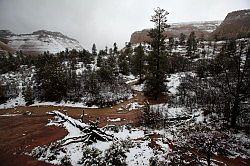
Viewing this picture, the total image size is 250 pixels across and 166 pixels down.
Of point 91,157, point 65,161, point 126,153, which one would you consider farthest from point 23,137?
point 126,153

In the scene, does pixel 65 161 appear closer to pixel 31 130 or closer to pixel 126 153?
pixel 126 153

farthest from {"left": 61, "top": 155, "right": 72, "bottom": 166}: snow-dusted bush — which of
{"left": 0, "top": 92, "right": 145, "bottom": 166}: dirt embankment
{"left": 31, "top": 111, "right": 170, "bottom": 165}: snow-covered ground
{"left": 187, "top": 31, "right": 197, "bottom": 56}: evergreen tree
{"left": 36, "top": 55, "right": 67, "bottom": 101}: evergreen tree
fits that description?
{"left": 187, "top": 31, "right": 197, "bottom": 56}: evergreen tree

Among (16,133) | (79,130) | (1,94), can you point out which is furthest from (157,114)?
(1,94)

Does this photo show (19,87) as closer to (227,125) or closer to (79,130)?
(79,130)

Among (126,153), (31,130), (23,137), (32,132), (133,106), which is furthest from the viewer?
(133,106)

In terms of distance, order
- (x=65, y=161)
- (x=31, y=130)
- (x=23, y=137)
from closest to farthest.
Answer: (x=65, y=161) → (x=23, y=137) → (x=31, y=130)

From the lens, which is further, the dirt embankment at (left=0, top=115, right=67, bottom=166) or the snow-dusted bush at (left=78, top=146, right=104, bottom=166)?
the dirt embankment at (left=0, top=115, right=67, bottom=166)

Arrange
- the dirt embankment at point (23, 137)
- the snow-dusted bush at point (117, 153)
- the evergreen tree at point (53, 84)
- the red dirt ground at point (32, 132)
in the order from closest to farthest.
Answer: the snow-dusted bush at point (117, 153)
the red dirt ground at point (32, 132)
the dirt embankment at point (23, 137)
the evergreen tree at point (53, 84)

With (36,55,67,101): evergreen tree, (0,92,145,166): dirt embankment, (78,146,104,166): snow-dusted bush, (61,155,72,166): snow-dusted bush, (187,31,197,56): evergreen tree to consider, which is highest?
(187,31,197,56): evergreen tree

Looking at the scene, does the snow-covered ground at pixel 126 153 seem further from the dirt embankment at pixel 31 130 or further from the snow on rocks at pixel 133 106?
the snow on rocks at pixel 133 106

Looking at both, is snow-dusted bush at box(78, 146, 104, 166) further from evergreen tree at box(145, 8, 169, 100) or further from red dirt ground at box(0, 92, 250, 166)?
evergreen tree at box(145, 8, 169, 100)

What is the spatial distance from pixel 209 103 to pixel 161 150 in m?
9.67

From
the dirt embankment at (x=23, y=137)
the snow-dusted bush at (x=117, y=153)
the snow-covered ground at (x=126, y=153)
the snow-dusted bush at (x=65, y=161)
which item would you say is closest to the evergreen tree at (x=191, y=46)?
the dirt embankment at (x=23, y=137)

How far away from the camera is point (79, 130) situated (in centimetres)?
1697
